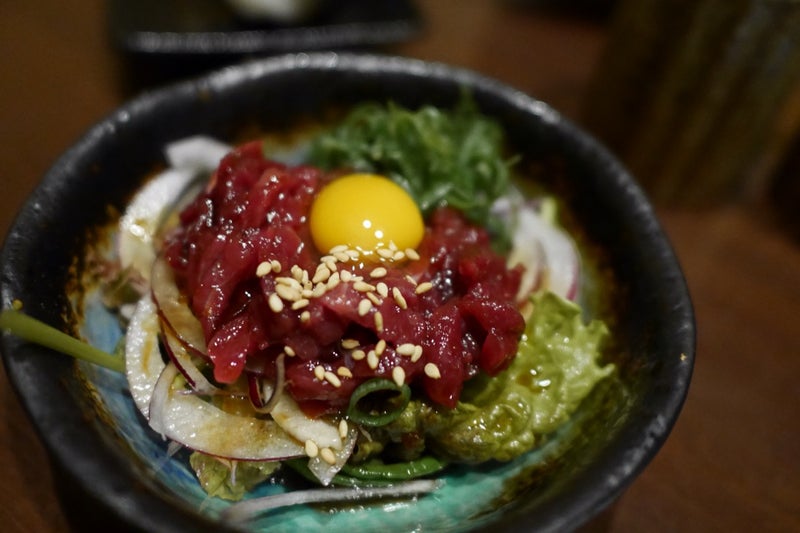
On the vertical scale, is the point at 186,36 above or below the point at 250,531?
above

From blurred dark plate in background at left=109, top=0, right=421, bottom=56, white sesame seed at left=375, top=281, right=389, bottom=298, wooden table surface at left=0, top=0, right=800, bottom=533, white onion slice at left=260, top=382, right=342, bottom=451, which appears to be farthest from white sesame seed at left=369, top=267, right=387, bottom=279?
blurred dark plate in background at left=109, top=0, right=421, bottom=56

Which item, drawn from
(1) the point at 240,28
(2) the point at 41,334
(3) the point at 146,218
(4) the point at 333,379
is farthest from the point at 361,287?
(1) the point at 240,28

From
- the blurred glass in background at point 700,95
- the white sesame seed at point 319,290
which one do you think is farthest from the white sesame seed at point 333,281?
the blurred glass in background at point 700,95

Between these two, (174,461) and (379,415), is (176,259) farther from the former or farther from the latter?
(379,415)

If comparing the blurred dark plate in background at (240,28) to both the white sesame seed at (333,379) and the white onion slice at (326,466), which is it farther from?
the white onion slice at (326,466)

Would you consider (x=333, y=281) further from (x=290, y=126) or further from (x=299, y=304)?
(x=290, y=126)

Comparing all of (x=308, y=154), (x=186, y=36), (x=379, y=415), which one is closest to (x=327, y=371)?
(x=379, y=415)
